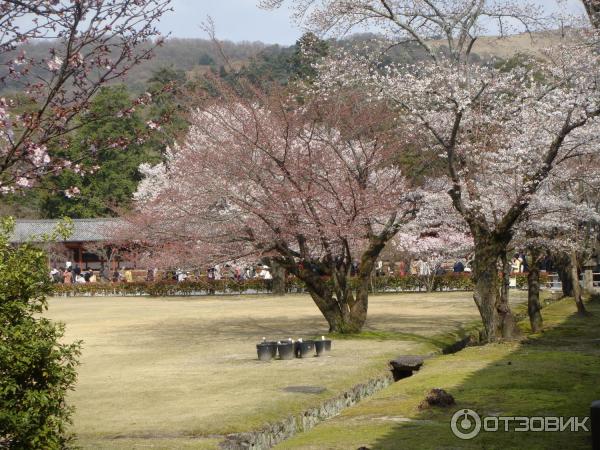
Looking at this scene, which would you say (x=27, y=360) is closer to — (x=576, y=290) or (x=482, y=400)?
(x=482, y=400)

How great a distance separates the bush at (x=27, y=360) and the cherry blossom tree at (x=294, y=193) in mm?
13337

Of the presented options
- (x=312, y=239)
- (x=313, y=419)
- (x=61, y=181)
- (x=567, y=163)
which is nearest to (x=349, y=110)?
(x=312, y=239)

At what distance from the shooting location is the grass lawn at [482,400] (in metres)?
8.86

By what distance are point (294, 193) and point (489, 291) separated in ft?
17.3

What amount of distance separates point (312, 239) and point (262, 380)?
7871mm

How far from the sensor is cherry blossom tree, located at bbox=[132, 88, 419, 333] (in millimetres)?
20891

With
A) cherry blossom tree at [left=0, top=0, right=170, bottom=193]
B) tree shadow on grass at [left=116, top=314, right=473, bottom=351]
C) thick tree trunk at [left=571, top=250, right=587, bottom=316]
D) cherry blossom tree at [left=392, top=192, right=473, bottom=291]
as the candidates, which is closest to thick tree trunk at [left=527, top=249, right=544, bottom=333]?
tree shadow on grass at [left=116, top=314, right=473, bottom=351]

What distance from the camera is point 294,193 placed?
20359mm

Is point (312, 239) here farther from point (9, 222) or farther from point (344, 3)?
point (9, 222)

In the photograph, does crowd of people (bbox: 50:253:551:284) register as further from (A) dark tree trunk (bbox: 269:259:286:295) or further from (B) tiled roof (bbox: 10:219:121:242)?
(B) tiled roof (bbox: 10:219:121:242)

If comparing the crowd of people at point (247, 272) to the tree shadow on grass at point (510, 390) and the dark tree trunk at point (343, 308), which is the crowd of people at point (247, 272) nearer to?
the dark tree trunk at point (343, 308)

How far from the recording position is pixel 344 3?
19.2m

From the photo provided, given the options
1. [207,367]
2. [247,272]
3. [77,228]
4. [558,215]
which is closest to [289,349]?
[207,367]

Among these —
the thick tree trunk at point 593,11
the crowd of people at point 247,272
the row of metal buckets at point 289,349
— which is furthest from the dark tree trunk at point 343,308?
the crowd of people at point 247,272
